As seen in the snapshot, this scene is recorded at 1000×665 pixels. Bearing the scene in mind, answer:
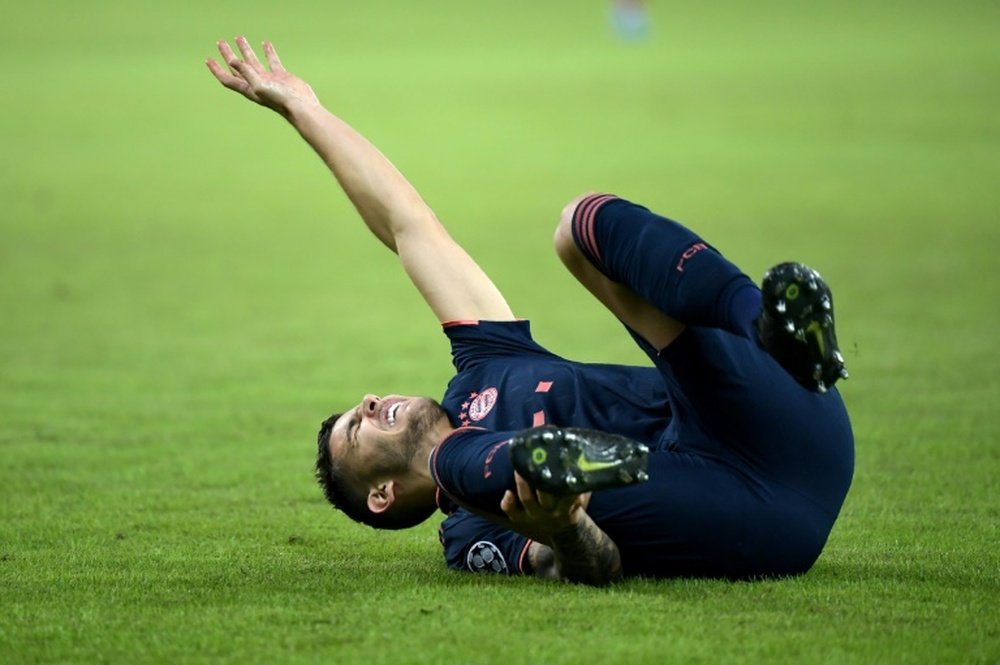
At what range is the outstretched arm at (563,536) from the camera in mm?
4703

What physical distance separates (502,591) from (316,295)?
956 cm

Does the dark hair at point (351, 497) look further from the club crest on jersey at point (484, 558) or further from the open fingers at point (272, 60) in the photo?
the open fingers at point (272, 60)

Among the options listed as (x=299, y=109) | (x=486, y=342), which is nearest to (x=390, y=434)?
(x=486, y=342)

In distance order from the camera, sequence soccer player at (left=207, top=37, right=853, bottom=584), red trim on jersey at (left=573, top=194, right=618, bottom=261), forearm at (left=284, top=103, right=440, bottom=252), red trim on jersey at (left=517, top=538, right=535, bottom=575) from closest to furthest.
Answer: soccer player at (left=207, top=37, right=853, bottom=584) < red trim on jersey at (left=573, top=194, right=618, bottom=261) < red trim on jersey at (left=517, top=538, right=535, bottom=575) < forearm at (left=284, top=103, right=440, bottom=252)

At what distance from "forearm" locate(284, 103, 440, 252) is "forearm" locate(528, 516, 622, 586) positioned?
1.42 m

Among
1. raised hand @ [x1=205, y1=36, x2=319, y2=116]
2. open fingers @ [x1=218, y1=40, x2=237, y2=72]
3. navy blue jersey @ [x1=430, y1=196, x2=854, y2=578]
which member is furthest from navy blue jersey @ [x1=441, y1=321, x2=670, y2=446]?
open fingers @ [x1=218, y1=40, x2=237, y2=72]

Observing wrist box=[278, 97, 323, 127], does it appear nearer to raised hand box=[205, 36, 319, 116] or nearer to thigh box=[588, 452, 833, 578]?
raised hand box=[205, 36, 319, 116]

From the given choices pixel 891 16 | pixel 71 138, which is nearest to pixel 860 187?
pixel 71 138

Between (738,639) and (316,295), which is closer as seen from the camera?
(738,639)

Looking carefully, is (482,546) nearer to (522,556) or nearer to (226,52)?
(522,556)

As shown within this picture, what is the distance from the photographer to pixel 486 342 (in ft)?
19.2

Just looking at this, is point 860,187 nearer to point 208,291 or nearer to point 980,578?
point 208,291

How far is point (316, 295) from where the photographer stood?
47.4 feet

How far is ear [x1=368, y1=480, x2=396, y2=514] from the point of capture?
18.1ft
